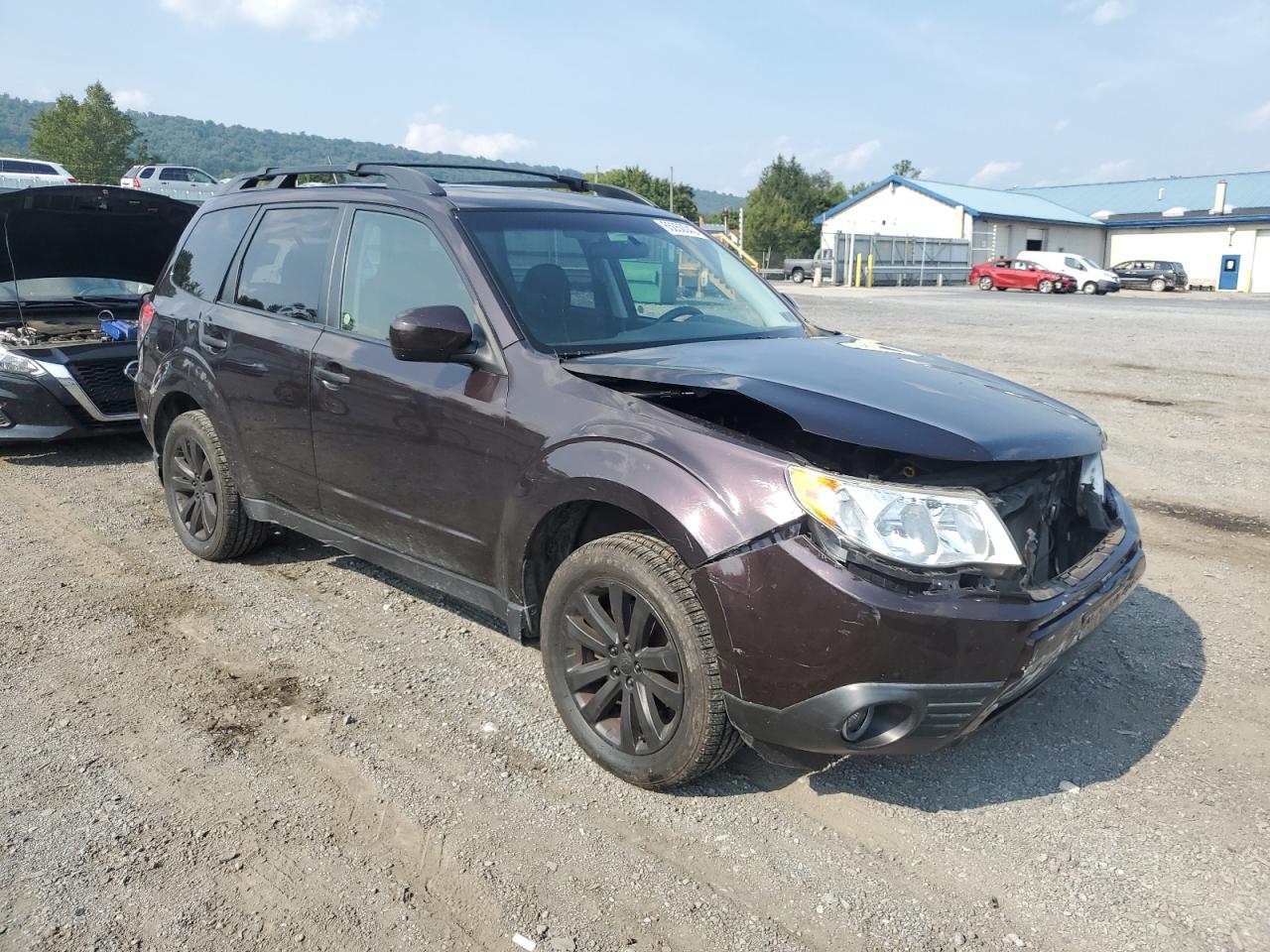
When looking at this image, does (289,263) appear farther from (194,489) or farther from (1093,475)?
(1093,475)

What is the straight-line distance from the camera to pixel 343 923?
255 cm

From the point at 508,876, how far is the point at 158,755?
1439 millimetres

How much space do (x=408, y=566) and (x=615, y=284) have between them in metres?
1.44

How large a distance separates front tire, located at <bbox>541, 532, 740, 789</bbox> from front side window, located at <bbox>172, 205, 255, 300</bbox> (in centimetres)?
290

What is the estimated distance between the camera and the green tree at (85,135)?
7212 centimetres

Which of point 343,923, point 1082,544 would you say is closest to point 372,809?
point 343,923

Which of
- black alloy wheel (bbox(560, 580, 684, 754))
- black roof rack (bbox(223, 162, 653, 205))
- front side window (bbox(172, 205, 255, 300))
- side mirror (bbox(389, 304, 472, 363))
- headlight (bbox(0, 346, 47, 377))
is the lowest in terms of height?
black alloy wheel (bbox(560, 580, 684, 754))

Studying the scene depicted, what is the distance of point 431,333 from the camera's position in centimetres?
338

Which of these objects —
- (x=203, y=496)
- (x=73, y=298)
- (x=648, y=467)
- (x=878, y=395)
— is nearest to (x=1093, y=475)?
(x=878, y=395)

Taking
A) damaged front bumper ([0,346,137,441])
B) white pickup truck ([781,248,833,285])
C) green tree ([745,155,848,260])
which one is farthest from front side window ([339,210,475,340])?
green tree ([745,155,848,260])

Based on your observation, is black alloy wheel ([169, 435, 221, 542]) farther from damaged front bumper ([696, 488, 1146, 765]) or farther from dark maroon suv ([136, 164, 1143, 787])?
damaged front bumper ([696, 488, 1146, 765])

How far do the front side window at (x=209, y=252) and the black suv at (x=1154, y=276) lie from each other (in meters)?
46.4

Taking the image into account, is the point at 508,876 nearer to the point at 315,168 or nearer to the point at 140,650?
the point at 140,650

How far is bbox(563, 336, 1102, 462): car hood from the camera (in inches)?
111
